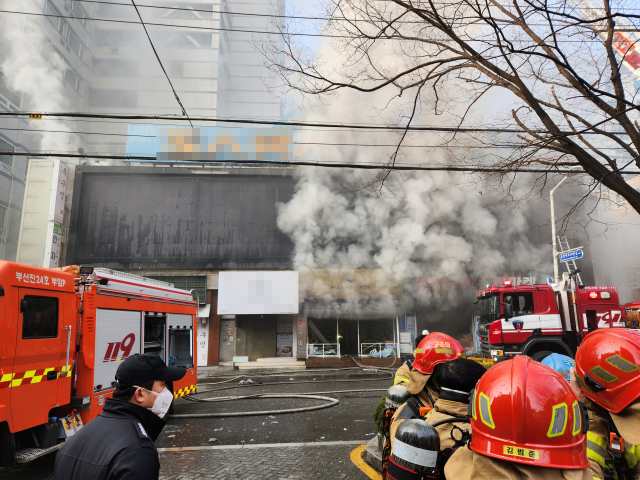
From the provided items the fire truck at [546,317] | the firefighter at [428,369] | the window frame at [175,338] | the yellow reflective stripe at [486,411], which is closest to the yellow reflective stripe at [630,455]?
the yellow reflective stripe at [486,411]

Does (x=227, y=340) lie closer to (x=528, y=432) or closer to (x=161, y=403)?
(x=161, y=403)

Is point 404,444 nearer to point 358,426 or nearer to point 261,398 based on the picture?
point 358,426

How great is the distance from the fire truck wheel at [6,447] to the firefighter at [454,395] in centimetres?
438

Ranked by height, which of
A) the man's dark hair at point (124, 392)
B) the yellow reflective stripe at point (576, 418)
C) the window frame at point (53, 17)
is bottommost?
the yellow reflective stripe at point (576, 418)

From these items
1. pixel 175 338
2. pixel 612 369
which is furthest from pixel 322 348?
pixel 612 369

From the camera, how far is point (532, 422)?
1.59m

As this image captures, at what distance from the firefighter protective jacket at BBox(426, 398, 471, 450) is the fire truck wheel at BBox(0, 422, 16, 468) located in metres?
4.38

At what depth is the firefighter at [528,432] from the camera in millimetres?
1569

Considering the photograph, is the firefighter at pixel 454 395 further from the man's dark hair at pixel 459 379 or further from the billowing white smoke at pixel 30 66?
the billowing white smoke at pixel 30 66

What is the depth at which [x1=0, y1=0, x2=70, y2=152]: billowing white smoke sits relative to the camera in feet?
95.6

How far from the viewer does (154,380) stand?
78.3 inches

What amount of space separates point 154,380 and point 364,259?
16114mm

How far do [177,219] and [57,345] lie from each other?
46.2 feet

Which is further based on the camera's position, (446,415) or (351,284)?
(351,284)
